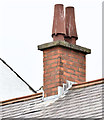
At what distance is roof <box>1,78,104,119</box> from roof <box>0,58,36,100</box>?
505 cm

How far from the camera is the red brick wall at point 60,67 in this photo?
703 inches

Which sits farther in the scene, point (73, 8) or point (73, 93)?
point (73, 8)

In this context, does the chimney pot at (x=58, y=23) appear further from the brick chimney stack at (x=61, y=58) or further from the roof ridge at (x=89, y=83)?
the roof ridge at (x=89, y=83)

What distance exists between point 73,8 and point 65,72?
224cm

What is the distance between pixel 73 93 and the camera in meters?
17.2

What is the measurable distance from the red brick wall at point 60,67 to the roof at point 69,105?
1.45ft

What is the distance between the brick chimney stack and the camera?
17.9 m

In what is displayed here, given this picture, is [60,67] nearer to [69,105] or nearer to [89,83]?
[89,83]

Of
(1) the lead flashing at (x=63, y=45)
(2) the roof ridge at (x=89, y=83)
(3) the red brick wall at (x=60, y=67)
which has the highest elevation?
(1) the lead flashing at (x=63, y=45)

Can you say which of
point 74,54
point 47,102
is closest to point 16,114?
point 47,102

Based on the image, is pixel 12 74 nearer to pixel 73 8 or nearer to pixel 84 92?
pixel 73 8

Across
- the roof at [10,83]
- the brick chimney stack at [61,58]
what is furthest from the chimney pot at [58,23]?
the roof at [10,83]

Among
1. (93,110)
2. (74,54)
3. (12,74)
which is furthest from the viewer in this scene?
(12,74)

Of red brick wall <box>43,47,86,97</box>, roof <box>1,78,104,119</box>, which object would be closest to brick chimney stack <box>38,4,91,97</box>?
red brick wall <box>43,47,86,97</box>
